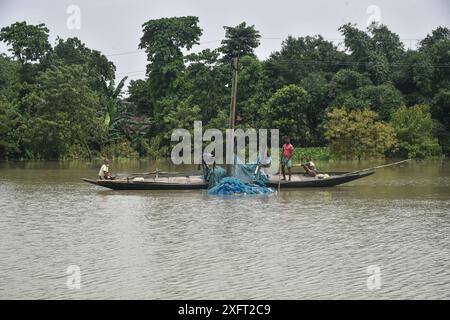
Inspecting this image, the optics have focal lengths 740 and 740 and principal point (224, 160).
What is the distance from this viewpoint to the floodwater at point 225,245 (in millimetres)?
9180

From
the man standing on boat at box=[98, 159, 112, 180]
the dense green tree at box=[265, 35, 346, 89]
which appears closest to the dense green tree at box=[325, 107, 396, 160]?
the dense green tree at box=[265, 35, 346, 89]

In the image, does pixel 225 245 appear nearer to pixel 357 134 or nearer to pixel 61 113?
pixel 357 134

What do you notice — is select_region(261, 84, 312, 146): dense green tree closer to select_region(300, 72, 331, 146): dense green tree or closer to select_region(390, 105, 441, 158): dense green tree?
select_region(300, 72, 331, 146): dense green tree

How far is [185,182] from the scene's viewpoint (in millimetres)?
20188

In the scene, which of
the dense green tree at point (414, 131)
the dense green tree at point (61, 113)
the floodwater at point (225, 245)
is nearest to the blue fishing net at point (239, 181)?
→ the floodwater at point (225, 245)

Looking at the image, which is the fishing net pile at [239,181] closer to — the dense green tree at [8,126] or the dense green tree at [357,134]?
the dense green tree at [357,134]

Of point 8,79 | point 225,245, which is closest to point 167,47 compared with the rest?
point 8,79

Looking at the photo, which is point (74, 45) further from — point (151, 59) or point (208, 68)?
point (208, 68)

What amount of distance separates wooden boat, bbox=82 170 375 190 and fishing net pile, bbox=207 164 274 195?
27cm

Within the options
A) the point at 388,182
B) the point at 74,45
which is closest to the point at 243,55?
the point at 74,45

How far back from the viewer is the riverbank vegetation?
123 feet

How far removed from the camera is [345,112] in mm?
36094

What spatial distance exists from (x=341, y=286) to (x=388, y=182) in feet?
49.4

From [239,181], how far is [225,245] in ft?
25.2
